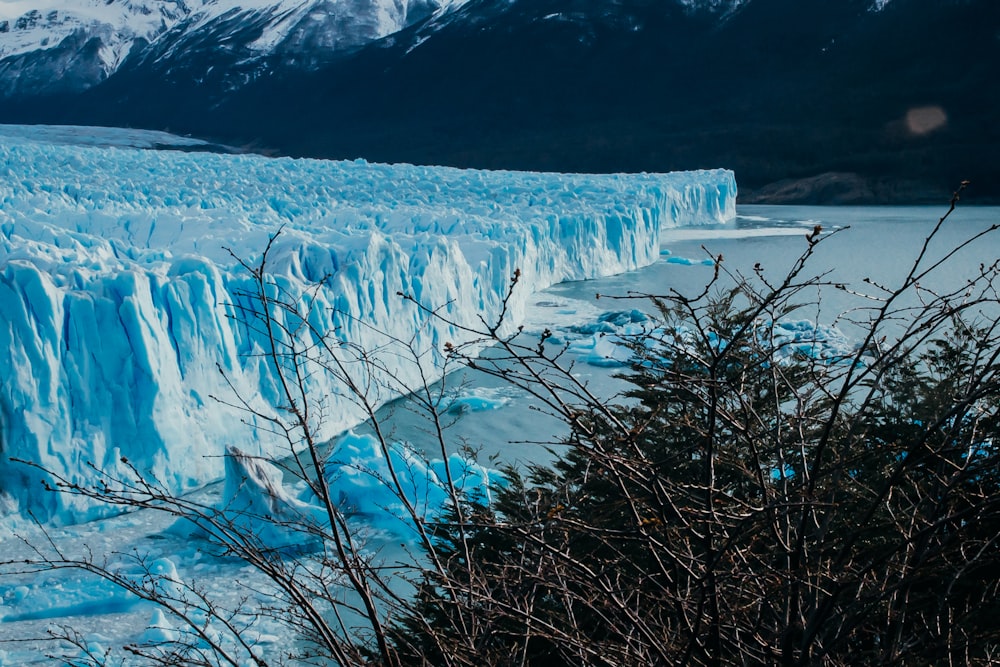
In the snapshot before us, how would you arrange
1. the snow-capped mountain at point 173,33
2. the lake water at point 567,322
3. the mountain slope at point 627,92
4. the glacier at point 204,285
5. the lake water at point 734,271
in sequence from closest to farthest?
the lake water at point 567,322 < the glacier at point 204,285 < the lake water at point 734,271 < the mountain slope at point 627,92 < the snow-capped mountain at point 173,33

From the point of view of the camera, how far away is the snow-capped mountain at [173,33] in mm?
55125

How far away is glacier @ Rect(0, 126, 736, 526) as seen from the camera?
5605 millimetres

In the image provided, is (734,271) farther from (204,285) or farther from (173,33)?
(173,33)

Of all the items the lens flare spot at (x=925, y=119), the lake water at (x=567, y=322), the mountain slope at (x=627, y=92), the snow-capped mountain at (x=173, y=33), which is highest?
the snow-capped mountain at (x=173, y=33)

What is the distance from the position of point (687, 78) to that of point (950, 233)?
24.8 meters

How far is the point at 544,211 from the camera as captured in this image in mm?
14164

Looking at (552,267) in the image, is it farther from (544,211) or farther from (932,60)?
(932,60)

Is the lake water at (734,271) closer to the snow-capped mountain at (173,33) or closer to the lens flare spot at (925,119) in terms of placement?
the lens flare spot at (925,119)

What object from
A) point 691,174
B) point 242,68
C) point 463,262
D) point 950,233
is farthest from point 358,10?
point 463,262

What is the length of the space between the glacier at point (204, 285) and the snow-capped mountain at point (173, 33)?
42080mm

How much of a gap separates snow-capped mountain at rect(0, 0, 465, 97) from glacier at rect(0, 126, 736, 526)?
4208cm

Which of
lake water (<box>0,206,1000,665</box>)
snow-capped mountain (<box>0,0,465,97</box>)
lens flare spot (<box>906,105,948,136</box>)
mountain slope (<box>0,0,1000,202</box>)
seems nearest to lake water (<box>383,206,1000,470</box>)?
lake water (<box>0,206,1000,665</box>)

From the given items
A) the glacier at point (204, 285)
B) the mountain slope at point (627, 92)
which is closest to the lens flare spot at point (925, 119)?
the mountain slope at point (627, 92)

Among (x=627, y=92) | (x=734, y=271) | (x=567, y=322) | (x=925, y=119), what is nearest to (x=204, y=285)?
(x=734, y=271)
